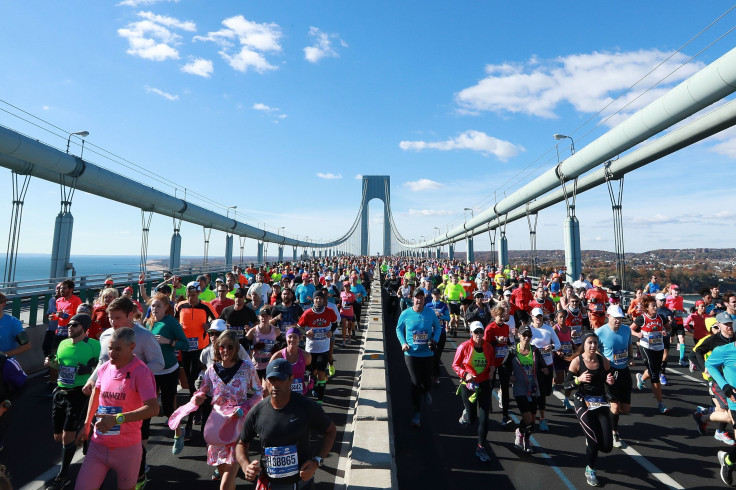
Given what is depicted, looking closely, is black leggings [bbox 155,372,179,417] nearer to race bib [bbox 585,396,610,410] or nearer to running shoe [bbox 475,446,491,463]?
running shoe [bbox 475,446,491,463]

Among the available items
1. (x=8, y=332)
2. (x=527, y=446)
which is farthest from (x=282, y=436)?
(x=8, y=332)

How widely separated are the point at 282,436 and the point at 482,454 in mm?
3117

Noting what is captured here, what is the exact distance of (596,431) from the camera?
4.32 metres

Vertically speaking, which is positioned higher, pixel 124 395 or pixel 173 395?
pixel 124 395

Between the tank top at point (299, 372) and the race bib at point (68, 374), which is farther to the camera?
the tank top at point (299, 372)

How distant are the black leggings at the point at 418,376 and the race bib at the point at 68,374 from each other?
415 centimetres

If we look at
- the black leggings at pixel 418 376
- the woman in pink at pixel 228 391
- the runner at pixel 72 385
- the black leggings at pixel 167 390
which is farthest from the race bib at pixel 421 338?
the runner at pixel 72 385

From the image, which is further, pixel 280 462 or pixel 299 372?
pixel 299 372

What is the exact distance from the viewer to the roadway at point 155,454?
4.09 m

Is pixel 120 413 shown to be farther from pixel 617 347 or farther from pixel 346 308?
pixel 346 308

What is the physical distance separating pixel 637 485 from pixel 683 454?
127 cm

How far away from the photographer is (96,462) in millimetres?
2938

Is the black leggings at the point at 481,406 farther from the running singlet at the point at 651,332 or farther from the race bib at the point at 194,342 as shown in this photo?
the race bib at the point at 194,342

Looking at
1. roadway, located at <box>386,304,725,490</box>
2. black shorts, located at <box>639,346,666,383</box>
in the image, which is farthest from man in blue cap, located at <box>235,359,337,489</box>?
black shorts, located at <box>639,346,666,383</box>
